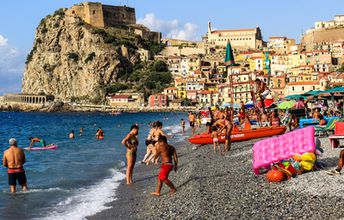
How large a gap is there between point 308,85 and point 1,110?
9990cm

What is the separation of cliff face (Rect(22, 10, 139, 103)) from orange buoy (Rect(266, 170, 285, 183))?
374ft

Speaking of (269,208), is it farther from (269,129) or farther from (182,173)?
(269,129)

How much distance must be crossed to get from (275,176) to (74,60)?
406 feet

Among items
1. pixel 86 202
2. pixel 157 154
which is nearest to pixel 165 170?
pixel 157 154

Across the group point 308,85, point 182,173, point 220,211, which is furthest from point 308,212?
point 308,85

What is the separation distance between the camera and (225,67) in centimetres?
12194

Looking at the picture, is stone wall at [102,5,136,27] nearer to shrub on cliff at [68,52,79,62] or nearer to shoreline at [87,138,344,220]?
shrub on cliff at [68,52,79,62]

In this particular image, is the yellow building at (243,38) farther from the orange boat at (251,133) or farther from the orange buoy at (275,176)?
the orange buoy at (275,176)

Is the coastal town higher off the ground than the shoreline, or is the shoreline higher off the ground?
the coastal town

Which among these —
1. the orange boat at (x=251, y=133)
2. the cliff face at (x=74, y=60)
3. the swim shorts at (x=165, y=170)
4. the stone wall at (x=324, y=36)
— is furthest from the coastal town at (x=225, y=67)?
the swim shorts at (x=165, y=170)

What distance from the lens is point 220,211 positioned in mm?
8789

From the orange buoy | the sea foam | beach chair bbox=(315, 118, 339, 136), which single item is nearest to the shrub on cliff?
beach chair bbox=(315, 118, 339, 136)

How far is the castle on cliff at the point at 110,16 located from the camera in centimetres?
14100

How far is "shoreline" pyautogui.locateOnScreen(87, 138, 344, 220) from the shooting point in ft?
27.4
